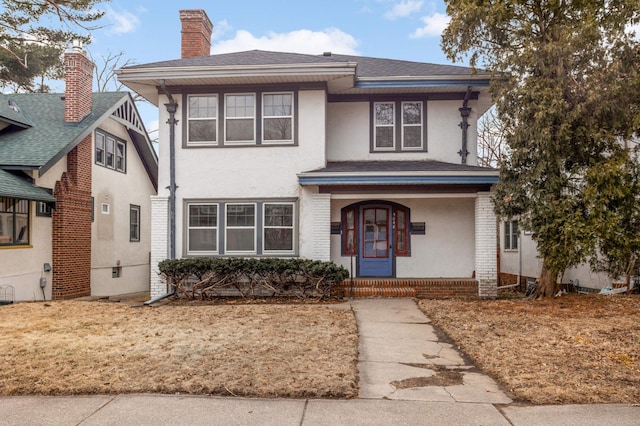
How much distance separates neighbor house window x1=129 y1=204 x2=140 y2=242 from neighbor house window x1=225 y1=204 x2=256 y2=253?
7.52 meters

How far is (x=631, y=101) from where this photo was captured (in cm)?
945

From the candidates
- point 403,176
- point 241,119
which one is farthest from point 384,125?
point 241,119

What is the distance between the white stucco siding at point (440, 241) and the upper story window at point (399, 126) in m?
1.42

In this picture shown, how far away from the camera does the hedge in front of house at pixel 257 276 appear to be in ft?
37.0

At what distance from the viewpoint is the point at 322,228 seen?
11938mm

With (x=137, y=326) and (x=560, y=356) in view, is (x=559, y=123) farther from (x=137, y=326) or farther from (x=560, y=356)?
(x=137, y=326)

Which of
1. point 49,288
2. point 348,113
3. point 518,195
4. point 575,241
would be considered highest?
point 348,113

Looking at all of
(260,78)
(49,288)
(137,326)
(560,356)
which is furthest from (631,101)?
(49,288)

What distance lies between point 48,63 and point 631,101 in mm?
25323

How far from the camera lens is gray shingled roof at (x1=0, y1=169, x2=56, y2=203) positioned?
Result: 11.3 meters

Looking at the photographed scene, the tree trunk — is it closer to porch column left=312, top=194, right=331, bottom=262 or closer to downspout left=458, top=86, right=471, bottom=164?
downspout left=458, top=86, right=471, bottom=164

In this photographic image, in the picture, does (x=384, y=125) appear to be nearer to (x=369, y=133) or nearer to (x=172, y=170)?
(x=369, y=133)

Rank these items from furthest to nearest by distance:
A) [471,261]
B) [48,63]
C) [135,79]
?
[48,63], [471,261], [135,79]

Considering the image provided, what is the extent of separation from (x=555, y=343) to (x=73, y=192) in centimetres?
1305
